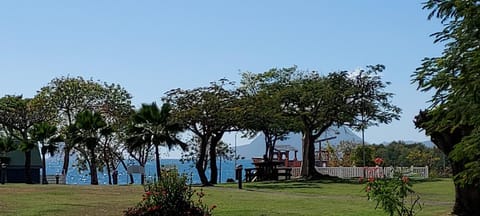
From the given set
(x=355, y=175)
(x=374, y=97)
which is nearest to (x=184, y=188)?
(x=374, y=97)

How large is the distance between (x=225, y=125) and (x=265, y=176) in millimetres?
8327

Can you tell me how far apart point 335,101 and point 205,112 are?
893cm

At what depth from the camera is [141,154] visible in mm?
57438

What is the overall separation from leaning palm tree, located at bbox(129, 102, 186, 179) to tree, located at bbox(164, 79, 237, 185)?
3.43 feet

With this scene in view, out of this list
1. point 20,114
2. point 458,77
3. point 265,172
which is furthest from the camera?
point 20,114

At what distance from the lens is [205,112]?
42281 millimetres

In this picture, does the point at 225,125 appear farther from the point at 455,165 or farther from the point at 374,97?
the point at 455,165

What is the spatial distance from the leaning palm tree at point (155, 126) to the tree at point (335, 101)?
8.96 metres

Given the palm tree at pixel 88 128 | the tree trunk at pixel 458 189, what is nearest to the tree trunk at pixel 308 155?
the palm tree at pixel 88 128

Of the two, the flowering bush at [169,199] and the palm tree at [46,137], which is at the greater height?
the palm tree at [46,137]

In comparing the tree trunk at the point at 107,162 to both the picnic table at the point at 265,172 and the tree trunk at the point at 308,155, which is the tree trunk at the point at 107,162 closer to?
the picnic table at the point at 265,172

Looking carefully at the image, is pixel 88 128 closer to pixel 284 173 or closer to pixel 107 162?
pixel 107 162

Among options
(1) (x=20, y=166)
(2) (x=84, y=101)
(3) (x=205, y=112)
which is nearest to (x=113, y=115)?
(2) (x=84, y=101)

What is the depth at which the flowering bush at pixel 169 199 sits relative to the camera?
12.8 m
